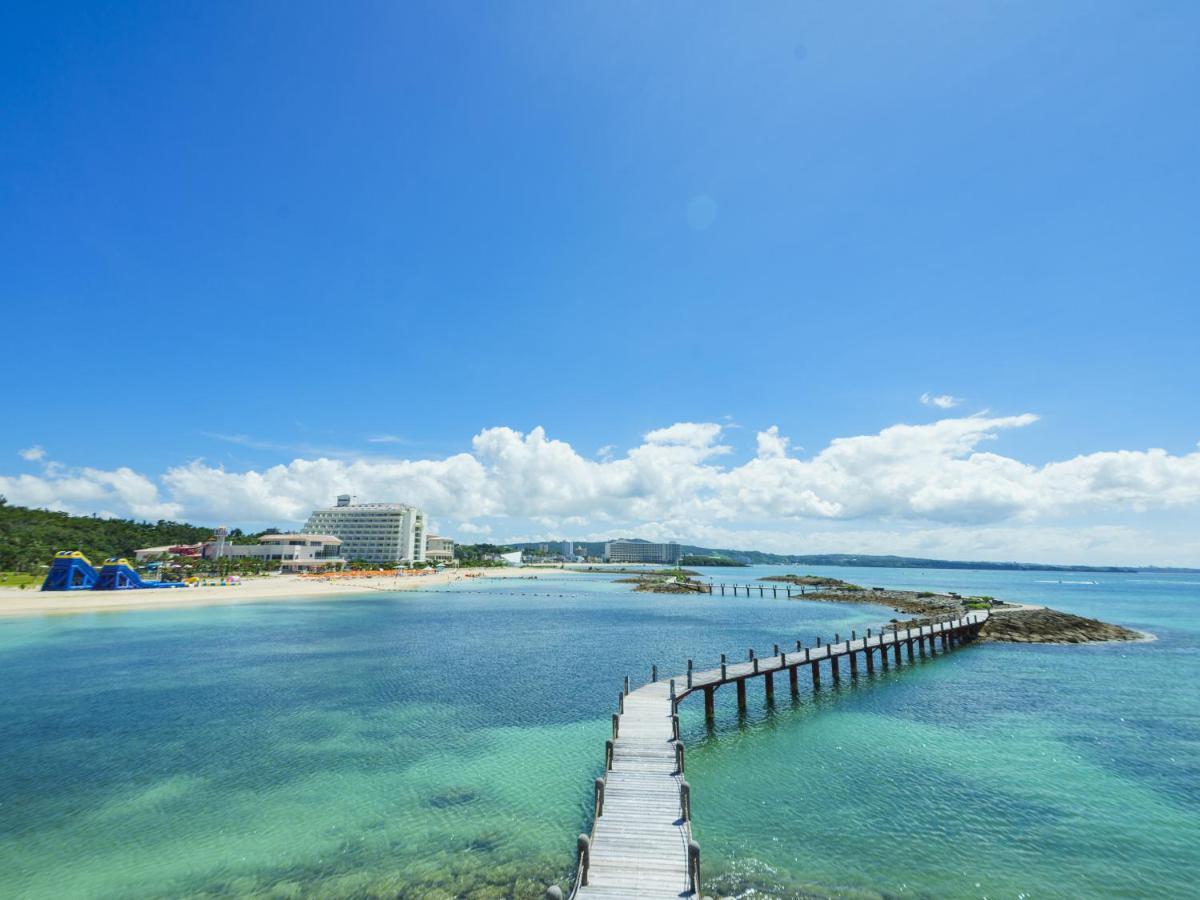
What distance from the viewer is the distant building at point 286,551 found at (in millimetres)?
167875

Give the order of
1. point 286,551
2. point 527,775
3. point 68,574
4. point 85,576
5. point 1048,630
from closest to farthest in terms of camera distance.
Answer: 1. point 527,775
2. point 1048,630
3. point 68,574
4. point 85,576
5. point 286,551

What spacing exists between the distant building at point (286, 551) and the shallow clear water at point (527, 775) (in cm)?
12725

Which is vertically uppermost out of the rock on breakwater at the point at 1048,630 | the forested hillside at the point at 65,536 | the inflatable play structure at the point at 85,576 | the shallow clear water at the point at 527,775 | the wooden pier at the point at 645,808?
the forested hillside at the point at 65,536

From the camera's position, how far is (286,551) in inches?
6801

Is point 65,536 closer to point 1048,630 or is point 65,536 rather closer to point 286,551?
point 286,551

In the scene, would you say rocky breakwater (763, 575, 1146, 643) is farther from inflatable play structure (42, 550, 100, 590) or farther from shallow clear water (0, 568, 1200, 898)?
inflatable play structure (42, 550, 100, 590)

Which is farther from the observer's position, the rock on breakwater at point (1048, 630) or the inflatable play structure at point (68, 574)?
the inflatable play structure at point (68, 574)

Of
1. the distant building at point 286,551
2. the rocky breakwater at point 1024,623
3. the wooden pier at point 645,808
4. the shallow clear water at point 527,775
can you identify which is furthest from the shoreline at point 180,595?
the rocky breakwater at point 1024,623

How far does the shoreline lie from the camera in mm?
78500

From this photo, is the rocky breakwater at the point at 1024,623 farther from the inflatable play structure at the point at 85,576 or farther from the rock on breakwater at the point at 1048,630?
the inflatable play structure at the point at 85,576

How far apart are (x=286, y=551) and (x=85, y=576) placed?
75.1 metres

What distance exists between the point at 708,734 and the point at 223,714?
86.9ft

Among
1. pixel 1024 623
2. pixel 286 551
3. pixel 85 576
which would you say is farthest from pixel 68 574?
pixel 1024 623

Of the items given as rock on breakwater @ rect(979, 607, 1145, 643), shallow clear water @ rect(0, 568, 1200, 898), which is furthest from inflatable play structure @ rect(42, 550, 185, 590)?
rock on breakwater @ rect(979, 607, 1145, 643)
